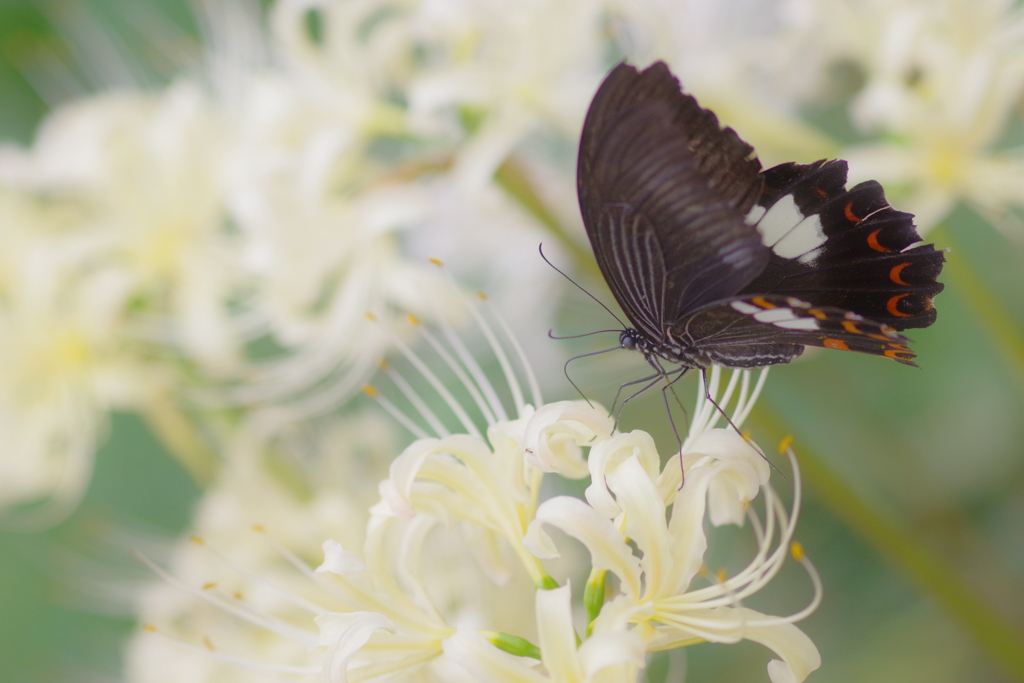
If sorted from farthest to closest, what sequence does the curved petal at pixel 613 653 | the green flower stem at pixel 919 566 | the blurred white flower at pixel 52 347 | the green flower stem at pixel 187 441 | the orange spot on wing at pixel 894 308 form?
the green flower stem at pixel 187 441
the blurred white flower at pixel 52 347
the green flower stem at pixel 919 566
the orange spot on wing at pixel 894 308
the curved petal at pixel 613 653

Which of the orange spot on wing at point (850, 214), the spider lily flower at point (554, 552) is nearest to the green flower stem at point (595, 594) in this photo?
the spider lily flower at point (554, 552)

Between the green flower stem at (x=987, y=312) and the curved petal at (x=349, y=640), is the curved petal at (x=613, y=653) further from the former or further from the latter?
the green flower stem at (x=987, y=312)

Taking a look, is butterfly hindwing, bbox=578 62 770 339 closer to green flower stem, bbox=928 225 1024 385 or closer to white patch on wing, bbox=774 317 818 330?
white patch on wing, bbox=774 317 818 330

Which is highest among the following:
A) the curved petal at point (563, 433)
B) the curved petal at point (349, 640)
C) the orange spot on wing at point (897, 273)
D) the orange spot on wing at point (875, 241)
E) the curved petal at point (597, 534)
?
the orange spot on wing at point (875, 241)

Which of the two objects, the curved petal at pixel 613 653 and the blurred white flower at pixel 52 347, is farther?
the blurred white flower at pixel 52 347

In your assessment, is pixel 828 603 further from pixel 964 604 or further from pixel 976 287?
pixel 976 287

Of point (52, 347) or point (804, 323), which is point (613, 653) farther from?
point (52, 347)

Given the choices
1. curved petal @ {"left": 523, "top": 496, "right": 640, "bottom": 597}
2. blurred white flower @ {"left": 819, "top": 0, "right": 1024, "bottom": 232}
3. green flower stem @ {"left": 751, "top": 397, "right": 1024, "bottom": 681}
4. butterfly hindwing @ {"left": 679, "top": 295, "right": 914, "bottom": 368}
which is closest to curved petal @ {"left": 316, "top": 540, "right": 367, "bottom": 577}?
curved petal @ {"left": 523, "top": 496, "right": 640, "bottom": 597}
